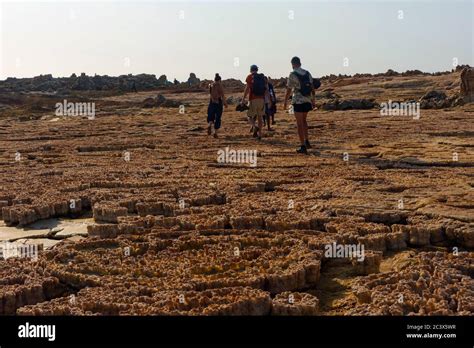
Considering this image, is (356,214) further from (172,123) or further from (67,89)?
(67,89)

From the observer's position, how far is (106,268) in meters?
5.23

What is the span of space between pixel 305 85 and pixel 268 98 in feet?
17.6

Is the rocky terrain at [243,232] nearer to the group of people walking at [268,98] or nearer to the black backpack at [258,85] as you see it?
the group of people walking at [268,98]

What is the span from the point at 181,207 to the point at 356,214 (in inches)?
78.5

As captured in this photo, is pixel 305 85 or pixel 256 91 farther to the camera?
pixel 256 91

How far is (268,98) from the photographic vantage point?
17672 mm

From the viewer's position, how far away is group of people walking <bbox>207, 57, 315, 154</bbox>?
12391mm

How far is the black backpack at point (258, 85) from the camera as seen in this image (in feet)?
48.7

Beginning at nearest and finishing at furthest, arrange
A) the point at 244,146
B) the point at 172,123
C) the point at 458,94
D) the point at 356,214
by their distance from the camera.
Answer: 1. the point at 356,214
2. the point at 244,146
3. the point at 172,123
4. the point at 458,94


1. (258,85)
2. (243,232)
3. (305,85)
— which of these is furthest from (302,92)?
(243,232)

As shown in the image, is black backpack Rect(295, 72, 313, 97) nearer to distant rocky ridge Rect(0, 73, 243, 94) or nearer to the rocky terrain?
the rocky terrain

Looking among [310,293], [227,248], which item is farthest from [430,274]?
[227,248]

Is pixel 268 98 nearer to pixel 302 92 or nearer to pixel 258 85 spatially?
pixel 258 85

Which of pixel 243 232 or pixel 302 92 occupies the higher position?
pixel 302 92
